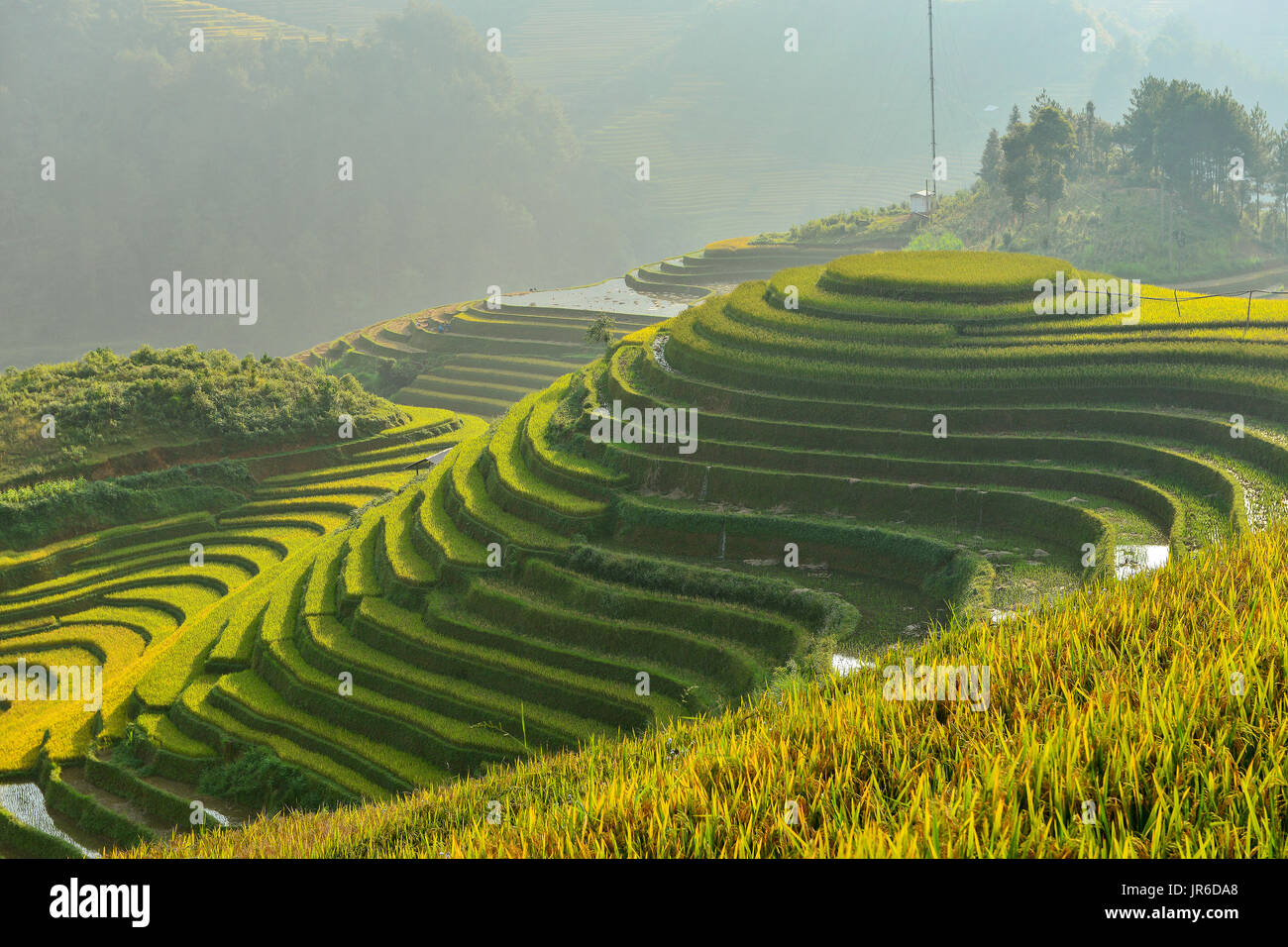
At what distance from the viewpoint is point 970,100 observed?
13250cm

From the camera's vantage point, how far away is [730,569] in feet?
59.2

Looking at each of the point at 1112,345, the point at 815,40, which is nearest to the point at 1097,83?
the point at 815,40

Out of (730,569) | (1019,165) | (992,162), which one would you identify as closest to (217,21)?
(992,162)

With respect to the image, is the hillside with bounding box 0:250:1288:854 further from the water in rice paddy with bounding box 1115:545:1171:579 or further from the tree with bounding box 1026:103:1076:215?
the tree with bounding box 1026:103:1076:215

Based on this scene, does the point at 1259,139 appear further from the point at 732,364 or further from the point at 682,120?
the point at 682,120

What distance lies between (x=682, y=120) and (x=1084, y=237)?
96188mm

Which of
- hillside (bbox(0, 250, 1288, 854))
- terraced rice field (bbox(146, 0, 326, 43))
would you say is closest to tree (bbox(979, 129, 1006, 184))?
hillside (bbox(0, 250, 1288, 854))
